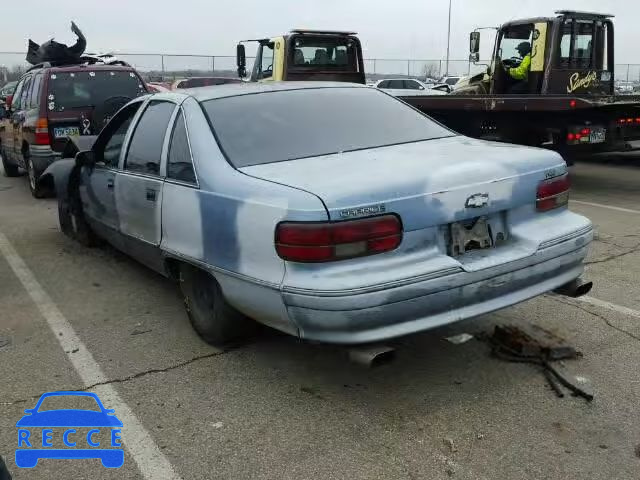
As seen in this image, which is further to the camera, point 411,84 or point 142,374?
point 411,84

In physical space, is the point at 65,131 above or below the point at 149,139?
below

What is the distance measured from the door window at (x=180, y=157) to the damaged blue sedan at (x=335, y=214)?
1 cm

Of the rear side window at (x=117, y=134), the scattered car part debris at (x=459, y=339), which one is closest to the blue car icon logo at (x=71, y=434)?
the scattered car part debris at (x=459, y=339)

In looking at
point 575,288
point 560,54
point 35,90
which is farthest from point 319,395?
point 560,54

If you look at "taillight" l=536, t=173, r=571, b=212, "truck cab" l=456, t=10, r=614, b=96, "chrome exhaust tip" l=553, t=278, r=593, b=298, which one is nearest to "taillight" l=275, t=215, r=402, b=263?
"taillight" l=536, t=173, r=571, b=212

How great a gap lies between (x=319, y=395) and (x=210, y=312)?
865 mm

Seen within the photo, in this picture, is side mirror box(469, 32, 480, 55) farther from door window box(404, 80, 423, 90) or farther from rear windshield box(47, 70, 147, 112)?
door window box(404, 80, 423, 90)

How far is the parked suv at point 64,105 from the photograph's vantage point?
8930 mm

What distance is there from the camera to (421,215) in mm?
2951

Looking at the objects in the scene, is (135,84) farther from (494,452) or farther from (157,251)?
(494,452)

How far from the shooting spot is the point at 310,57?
11.9 metres

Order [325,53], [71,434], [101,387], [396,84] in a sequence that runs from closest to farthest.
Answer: [71,434] < [101,387] < [325,53] < [396,84]

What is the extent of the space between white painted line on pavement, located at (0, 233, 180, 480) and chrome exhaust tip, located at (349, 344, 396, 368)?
905mm

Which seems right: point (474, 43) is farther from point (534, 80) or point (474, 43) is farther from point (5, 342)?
point (5, 342)
